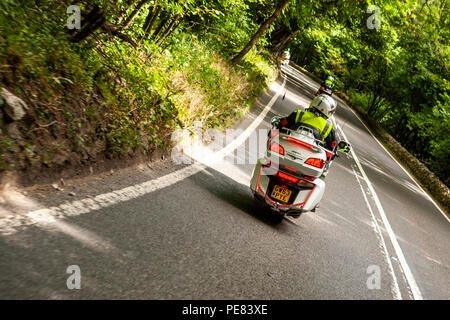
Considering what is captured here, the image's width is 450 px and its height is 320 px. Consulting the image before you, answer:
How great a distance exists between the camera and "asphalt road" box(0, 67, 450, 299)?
307cm

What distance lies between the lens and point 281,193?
5543 millimetres

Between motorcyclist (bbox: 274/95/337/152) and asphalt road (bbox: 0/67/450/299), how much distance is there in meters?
1.51

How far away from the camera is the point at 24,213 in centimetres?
345

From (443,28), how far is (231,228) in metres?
23.7

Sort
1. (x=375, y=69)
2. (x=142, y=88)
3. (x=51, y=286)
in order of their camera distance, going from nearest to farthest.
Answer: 1. (x=51, y=286)
2. (x=142, y=88)
3. (x=375, y=69)

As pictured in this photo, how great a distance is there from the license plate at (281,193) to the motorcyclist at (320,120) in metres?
1.19

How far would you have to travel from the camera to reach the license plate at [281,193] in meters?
5.51

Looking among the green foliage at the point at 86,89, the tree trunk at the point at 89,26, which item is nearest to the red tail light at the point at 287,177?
the green foliage at the point at 86,89

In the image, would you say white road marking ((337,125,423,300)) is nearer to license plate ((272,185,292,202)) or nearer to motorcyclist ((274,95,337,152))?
license plate ((272,185,292,202))

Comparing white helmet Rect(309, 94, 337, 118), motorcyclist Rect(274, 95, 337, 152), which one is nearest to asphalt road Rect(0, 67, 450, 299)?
motorcyclist Rect(274, 95, 337, 152)

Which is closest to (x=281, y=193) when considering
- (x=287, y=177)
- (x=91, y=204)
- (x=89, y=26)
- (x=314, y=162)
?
(x=287, y=177)

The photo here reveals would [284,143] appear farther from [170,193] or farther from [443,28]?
[443,28]
